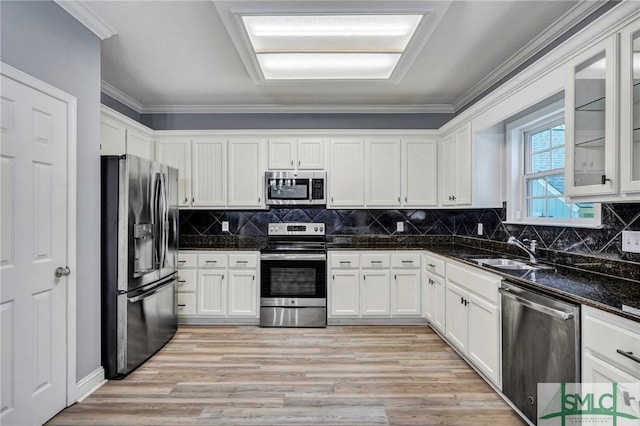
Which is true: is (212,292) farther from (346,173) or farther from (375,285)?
(346,173)

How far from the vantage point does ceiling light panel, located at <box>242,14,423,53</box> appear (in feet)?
7.67

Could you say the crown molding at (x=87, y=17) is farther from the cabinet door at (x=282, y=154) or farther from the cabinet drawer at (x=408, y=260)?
the cabinet drawer at (x=408, y=260)

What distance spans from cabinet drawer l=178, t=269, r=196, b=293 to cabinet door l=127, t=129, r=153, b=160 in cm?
140

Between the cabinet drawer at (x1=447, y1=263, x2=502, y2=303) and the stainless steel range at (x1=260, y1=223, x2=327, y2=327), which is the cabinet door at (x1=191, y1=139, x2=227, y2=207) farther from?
the cabinet drawer at (x1=447, y1=263, x2=502, y2=303)

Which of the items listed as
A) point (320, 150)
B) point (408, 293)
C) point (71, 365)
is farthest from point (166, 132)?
point (408, 293)

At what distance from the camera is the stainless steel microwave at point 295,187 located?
4109 millimetres

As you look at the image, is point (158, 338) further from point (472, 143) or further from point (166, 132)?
point (472, 143)

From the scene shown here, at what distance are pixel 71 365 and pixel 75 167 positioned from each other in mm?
1313

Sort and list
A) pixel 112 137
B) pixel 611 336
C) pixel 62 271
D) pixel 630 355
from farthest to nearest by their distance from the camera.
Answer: pixel 112 137
pixel 62 271
pixel 611 336
pixel 630 355

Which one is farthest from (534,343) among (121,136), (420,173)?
(121,136)

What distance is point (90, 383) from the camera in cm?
243

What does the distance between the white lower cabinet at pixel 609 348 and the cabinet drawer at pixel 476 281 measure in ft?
2.42

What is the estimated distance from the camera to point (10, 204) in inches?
72.6

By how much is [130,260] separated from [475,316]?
274 centimetres
